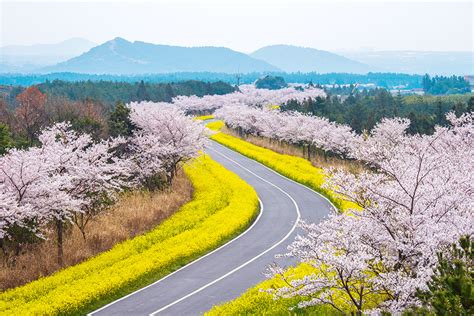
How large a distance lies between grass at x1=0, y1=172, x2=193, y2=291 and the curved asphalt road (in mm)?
5250

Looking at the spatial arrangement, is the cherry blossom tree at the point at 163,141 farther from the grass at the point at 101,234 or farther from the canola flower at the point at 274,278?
the canola flower at the point at 274,278

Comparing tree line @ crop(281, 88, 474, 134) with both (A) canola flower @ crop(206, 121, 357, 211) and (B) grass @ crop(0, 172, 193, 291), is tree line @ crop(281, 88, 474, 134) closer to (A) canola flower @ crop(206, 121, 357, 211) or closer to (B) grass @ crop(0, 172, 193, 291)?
(A) canola flower @ crop(206, 121, 357, 211)

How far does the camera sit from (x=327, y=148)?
203 ft

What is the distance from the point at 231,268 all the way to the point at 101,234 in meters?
8.10

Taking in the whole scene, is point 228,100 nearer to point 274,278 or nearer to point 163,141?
point 163,141

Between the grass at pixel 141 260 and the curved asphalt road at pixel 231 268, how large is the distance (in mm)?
603

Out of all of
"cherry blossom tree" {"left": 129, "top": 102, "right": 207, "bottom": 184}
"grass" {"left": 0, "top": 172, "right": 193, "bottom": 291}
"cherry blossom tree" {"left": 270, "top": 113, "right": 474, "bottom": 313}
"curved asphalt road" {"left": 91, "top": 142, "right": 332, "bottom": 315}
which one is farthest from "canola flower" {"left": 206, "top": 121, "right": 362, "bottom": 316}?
"cherry blossom tree" {"left": 129, "top": 102, "right": 207, "bottom": 184}

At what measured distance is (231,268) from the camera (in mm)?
23766

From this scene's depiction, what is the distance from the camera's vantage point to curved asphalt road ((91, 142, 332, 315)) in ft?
63.4

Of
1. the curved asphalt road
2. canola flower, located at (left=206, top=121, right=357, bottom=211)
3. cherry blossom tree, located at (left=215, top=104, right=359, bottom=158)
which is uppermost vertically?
cherry blossom tree, located at (left=215, top=104, right=359, bottom=158)

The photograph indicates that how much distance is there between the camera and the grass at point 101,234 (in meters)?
22.3

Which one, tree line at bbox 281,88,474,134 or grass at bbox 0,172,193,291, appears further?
tree line at bbox 281,88,474,134

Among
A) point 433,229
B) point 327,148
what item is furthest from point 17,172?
point 327,148

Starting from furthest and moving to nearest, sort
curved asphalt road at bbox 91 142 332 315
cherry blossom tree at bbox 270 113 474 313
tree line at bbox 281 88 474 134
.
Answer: tree line at bbox 281 88 474 134 < curved asphalt road at bbox 91 142 332 315 < cherry blossom tree at bbox 270 113 474 313
